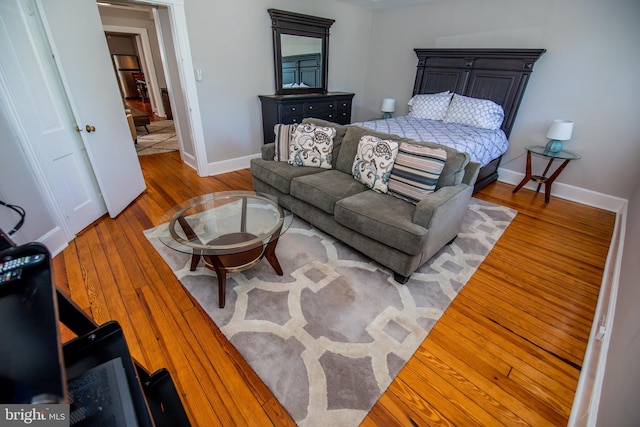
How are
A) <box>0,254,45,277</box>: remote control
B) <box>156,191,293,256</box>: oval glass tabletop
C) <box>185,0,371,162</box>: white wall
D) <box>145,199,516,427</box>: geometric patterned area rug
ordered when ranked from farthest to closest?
<box>185,0,371,162</box>: white wall → <box>156,191,293,256</box>: oval glass tabletop → <box>145,199,516,427</box>: geometric patterned area rug → <box>0,254,45,277</box>: remote control

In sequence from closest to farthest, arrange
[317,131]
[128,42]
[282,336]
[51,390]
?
1. [51,390]
2. [282,336]
3. [317,131]
4. [128,42]

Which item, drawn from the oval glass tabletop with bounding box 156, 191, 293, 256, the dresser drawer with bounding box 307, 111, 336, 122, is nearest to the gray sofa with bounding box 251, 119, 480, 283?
the oval glass tabletop with bounding box 156, 191, 293, 256

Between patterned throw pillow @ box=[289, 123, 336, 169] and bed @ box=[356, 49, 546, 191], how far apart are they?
0.90 m

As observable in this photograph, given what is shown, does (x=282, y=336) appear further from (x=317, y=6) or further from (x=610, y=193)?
(x=317, y=6)

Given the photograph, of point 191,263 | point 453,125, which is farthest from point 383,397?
point 453,125

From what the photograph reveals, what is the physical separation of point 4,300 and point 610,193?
16.4 ft

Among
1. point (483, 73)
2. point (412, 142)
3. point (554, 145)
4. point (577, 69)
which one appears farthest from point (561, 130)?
point (412, 142)

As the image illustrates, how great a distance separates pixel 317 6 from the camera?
13.7 ft

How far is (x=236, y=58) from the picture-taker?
12.0 feet

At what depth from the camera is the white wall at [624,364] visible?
2.96ft

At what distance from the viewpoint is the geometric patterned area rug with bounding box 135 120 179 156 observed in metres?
5.08

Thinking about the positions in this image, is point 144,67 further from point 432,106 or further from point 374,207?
point 374,207

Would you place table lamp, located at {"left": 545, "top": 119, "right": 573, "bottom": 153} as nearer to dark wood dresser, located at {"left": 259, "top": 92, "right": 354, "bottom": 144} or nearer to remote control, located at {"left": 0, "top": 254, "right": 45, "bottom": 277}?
dark wood dresser, located at {"left": 259, "top": 92, "right": 354, "bottom": 144}

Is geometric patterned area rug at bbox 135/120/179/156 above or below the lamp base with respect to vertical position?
below
